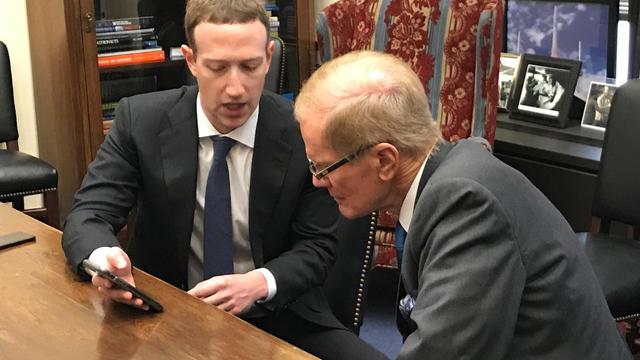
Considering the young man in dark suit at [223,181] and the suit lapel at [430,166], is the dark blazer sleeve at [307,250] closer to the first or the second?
the young man in dark suit at [223,181]

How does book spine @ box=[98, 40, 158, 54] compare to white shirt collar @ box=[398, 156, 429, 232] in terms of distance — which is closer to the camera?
white shirt collar @ box=[398, 156, 429, 232]

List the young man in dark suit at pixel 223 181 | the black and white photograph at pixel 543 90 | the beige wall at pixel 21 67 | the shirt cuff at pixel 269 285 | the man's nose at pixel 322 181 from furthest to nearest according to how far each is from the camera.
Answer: the beige wall at pixel 21 67 < the black and white photograph at pixel 543 90 < the young man in dark suit at pixel 223 181 < the shirt cuff at pixel 269 285 < the man's nose at pixel 322 181

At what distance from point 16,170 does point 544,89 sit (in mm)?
2248

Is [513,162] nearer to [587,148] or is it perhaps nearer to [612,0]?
[587,148]

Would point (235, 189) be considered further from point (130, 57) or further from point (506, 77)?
point (506, 77)

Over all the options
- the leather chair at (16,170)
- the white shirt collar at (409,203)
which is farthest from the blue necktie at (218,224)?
the leather chair at (16,170)

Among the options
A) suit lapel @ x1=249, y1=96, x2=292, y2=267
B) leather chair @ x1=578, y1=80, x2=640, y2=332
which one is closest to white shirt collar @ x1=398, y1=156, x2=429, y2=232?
suit lapel @ x1=249, y1=96, x2=292, y2=267

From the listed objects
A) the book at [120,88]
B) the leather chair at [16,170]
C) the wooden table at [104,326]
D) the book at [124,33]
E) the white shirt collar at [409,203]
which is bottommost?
the leather chair at [16,170]

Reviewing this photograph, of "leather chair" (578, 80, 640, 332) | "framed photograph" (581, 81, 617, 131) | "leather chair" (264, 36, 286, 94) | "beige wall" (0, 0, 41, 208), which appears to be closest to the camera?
"leather chair" (578, 80, 640, 332)

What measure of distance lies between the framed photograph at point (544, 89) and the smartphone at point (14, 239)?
8.07 feet

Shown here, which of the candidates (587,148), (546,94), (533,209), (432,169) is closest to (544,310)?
(533,209)

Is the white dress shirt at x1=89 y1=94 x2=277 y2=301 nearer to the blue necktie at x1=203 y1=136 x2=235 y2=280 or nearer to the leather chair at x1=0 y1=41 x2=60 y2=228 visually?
the blue necktie at x1=203 y1=136 x2=235 y2=280

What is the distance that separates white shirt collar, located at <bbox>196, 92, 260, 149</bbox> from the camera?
6.72ft

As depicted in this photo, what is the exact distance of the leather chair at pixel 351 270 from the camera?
1.94m
